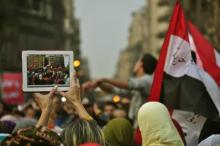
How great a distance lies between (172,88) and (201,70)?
313 mm

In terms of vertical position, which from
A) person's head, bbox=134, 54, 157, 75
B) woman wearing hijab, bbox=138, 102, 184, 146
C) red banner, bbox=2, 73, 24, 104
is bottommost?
red banner, bbox=2, 73, 24, 104

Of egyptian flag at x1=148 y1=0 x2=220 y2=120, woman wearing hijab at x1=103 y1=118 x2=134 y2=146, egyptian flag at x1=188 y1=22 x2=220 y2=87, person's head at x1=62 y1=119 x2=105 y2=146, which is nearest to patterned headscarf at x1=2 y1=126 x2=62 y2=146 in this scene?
person's head at x1=62 y1=119 x2=105 y2=146

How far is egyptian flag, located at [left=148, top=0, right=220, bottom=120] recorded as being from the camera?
7078mm

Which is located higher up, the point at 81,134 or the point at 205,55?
the point at 205,55

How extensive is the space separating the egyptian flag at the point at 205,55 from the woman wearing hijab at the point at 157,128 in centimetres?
231

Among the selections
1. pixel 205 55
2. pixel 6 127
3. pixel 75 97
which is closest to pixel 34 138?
pixel 75 97

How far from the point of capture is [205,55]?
7.76m

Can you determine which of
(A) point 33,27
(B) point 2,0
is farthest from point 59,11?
(B) point 2,0

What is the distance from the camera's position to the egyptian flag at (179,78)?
708 cm

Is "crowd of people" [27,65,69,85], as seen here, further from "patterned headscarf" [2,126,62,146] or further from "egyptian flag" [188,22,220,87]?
"egyptian flag" [188,22,220,87]

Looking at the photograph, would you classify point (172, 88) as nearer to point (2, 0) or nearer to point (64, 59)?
point (64, 59)

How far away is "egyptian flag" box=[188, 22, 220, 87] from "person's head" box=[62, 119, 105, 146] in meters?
2.74

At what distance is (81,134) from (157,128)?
0.54m

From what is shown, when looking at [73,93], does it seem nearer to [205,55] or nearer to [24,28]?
[205,55]
